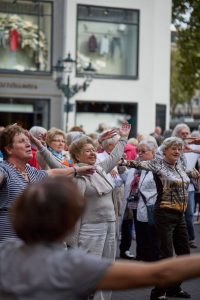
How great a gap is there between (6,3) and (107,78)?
5.26m

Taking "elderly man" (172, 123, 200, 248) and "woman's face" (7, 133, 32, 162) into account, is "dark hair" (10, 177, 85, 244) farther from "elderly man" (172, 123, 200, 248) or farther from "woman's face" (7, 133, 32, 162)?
"elderly man" (172, 123, 200, 248)

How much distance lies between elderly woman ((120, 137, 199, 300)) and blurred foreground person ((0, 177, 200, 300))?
480 cm

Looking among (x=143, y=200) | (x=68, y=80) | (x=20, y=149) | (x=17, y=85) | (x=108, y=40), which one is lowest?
(x=143, y=200)

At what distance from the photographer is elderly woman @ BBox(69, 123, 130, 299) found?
21.8 ft

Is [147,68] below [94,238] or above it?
above

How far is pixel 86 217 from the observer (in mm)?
6660

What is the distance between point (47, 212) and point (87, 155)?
13.5 ft

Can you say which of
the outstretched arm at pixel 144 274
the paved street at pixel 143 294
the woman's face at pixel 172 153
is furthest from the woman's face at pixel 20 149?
the paved street at pixel 143 294

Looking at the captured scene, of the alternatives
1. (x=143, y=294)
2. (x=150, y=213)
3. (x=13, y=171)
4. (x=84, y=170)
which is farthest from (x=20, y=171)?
(x=150, y=213)

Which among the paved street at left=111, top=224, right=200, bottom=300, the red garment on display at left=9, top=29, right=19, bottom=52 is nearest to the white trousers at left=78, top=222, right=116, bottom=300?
the paved street at left=111, top=224, right=200, bottom=300

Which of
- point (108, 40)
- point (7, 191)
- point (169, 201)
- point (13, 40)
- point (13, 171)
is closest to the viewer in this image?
point (7, 191)

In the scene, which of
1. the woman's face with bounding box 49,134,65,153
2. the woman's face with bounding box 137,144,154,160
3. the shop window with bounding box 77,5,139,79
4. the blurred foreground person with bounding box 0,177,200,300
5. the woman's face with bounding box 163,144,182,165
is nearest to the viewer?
the blurred foreground person with bounding box 0,177,200,300

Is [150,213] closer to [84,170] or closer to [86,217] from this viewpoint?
[86,217]

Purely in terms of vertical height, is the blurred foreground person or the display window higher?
the display window
